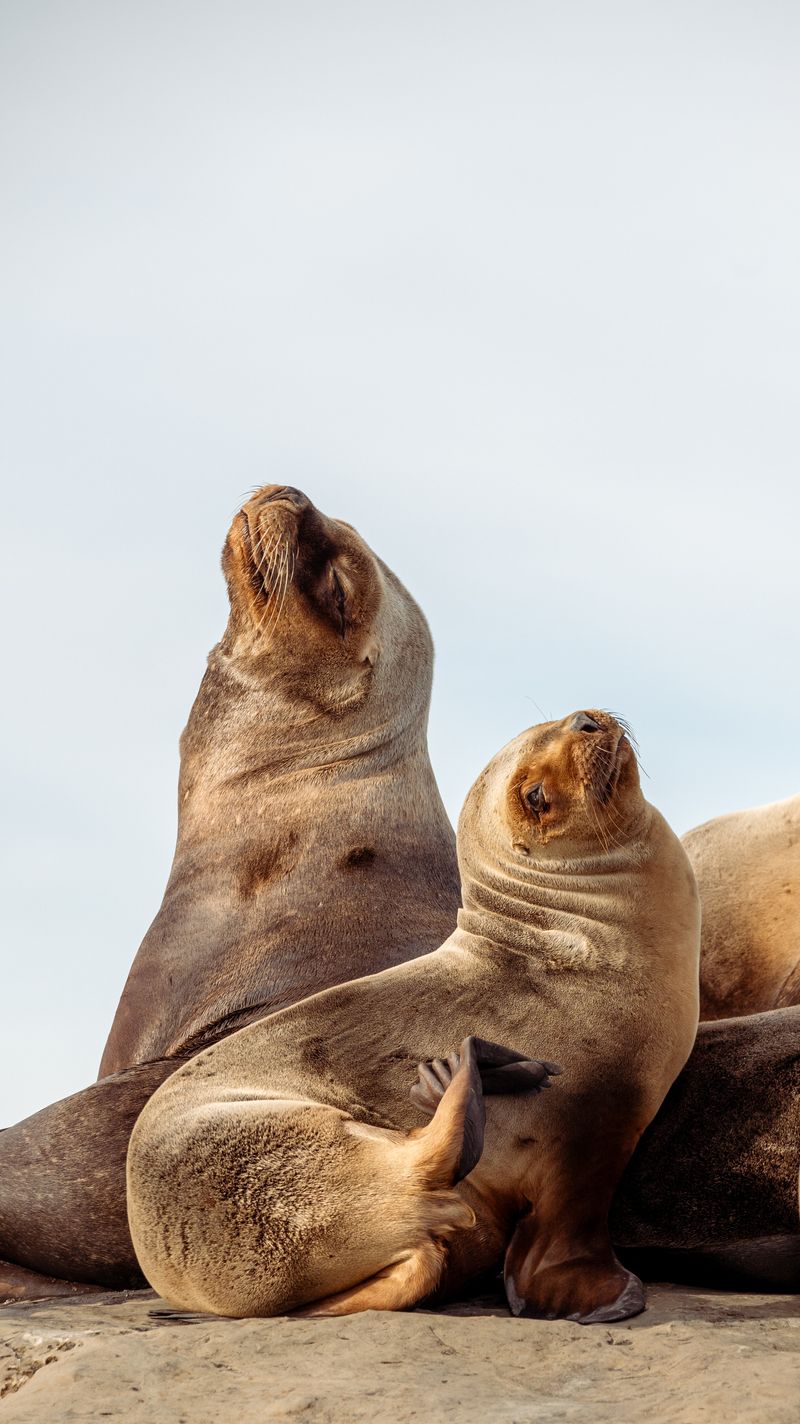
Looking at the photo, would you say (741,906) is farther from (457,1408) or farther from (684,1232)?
(457,1408)

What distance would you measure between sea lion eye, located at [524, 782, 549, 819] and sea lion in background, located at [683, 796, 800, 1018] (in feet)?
5.61

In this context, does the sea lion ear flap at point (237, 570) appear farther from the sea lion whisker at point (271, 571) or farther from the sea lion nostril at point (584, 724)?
the sea lion nostril at point (584, 724)

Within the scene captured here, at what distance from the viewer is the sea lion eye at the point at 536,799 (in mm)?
5105

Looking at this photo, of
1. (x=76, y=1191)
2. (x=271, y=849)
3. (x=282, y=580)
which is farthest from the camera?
(x=282, y=580)

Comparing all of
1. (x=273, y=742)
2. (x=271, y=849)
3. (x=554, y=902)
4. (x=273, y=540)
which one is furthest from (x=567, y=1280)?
(x=273, y=540)

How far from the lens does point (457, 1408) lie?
316cm

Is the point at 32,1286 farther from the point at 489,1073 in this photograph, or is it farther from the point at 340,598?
the point at 340,598

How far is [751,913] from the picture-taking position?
6.68m

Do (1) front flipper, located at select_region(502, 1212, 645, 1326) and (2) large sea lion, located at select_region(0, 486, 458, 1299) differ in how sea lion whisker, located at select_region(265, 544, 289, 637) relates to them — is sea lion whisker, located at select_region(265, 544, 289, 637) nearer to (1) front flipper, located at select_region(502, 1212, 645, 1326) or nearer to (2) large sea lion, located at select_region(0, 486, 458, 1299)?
(2) large sea lion, located at select_region(0, 486, 458, 1299)

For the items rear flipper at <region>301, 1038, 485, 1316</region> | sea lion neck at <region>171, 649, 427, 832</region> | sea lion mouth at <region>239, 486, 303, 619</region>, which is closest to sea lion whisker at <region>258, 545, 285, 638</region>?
sea lion mouth at <region>239, 486, 303, 619</region>

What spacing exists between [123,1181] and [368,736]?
2256 millimetres

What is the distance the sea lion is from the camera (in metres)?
3.94

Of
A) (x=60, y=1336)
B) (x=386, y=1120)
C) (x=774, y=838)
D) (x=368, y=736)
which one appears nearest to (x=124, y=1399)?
(x=60, y=1336)

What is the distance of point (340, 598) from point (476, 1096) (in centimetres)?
338
